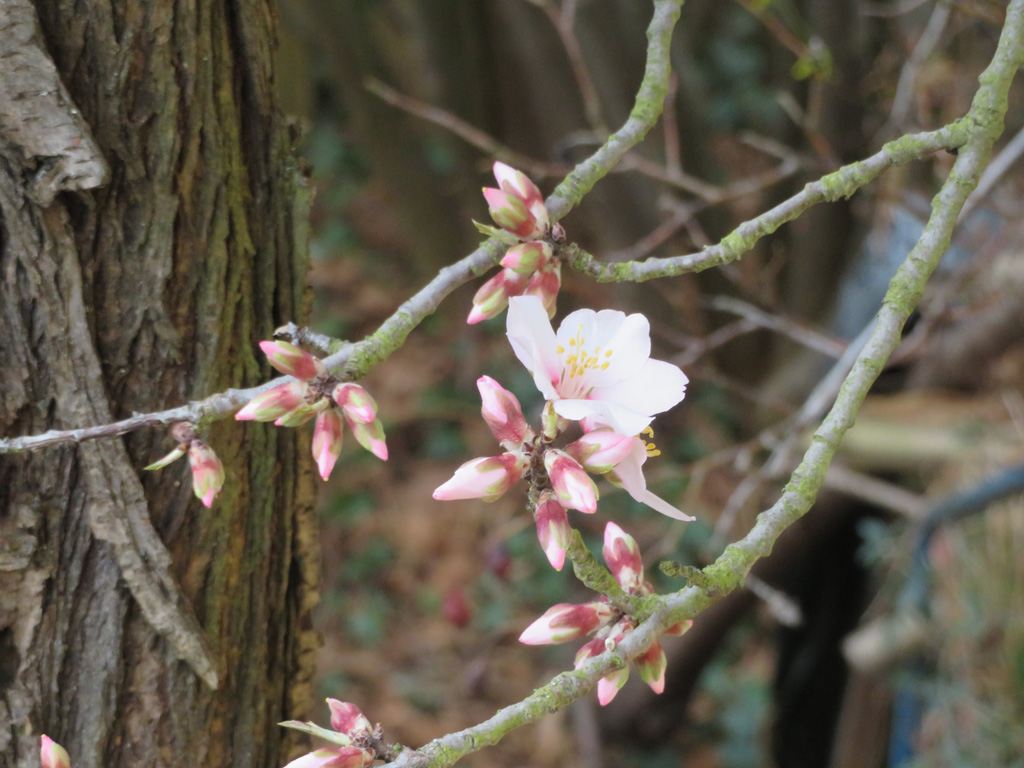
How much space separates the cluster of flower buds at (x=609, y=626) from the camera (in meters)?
0.82

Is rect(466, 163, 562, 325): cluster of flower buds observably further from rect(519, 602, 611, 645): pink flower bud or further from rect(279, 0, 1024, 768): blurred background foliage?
rect(279, 0, 1024, 768): blurred background foliage

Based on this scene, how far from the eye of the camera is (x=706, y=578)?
0.77 m

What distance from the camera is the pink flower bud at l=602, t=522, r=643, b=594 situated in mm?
863

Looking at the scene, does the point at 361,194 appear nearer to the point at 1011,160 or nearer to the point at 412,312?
the point at 1011,160

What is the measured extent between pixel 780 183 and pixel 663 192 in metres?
0.52

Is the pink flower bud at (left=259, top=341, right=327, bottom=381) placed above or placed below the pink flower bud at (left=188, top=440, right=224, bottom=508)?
above

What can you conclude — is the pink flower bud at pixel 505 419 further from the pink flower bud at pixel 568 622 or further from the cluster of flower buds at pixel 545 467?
the pink flower bud at pixel 568 622

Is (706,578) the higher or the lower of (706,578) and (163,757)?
the higher

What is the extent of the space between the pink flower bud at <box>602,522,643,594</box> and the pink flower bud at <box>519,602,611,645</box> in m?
0.03

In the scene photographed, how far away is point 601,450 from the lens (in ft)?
2.60

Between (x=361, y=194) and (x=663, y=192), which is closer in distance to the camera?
(x=663, y=192)

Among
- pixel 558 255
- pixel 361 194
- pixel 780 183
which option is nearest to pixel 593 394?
pixel 558 255

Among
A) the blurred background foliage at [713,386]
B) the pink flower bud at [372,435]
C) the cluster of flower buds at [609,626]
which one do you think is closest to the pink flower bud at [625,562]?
the cluster of flower buds at [609,626]

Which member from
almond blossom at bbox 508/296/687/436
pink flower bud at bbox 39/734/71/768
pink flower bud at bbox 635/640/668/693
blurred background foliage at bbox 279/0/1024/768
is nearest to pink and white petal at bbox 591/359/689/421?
almond blossom at bbox 508/296/687/436
